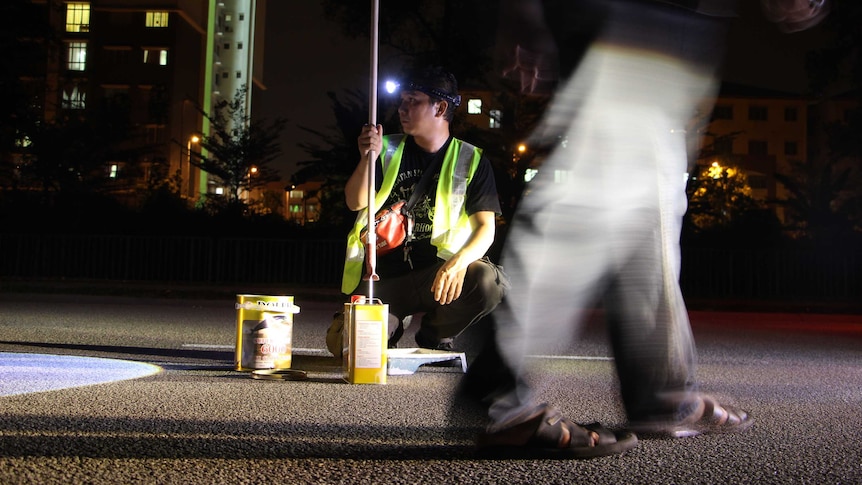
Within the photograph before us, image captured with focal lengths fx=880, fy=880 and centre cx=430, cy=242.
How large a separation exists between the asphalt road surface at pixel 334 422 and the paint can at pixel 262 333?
0.45ft

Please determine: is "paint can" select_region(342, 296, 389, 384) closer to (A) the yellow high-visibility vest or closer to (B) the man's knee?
(A) the yellow high-visibility vest

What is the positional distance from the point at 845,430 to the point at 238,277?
16.5 meters

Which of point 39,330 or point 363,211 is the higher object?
point 363,211

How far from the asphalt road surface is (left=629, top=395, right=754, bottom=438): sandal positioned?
0.14 ft

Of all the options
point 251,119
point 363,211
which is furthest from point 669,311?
point 251,119

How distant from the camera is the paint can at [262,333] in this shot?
5117 mm

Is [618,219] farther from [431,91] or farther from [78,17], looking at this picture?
[78,17]

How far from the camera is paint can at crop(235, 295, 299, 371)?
512 centimetres

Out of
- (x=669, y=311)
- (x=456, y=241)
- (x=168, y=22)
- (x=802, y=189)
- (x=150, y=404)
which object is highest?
(x=168, y=22)

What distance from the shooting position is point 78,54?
5775 centimetres

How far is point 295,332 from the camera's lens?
8.59 metres

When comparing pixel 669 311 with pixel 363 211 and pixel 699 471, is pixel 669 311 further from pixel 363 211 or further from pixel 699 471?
pixel 363 211

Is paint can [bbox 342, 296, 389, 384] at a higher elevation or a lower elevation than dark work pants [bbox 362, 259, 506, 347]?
lower

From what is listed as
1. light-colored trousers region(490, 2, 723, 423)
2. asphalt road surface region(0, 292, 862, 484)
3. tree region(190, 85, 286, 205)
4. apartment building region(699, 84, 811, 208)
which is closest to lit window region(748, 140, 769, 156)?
apartment building region(699, 84, 811, 208)
